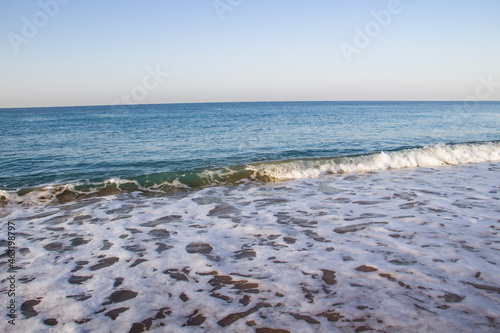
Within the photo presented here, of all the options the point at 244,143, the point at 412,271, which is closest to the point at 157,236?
the point at 412,271

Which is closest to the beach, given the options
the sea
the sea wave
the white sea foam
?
the sea

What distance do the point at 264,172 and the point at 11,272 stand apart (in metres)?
8.90

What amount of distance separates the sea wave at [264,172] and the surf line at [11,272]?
2817 millimetres

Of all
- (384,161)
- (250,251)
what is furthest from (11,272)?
(384,161)

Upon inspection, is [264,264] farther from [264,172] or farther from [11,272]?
[264,172]

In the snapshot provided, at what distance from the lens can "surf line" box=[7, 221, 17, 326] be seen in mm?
3746

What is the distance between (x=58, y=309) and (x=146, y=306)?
1.09 meters

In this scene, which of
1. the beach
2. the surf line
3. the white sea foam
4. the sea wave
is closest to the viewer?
the beach

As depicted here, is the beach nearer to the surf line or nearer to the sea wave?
the surf line

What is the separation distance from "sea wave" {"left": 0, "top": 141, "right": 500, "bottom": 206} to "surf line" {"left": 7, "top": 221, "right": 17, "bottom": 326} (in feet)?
9.24

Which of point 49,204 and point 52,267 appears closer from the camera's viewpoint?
point 52,267

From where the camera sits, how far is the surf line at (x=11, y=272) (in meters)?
3.75

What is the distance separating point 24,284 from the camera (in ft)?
14.6

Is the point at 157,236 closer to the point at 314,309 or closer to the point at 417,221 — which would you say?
the point at 314,309
